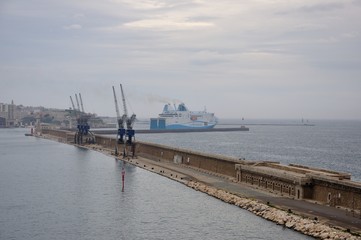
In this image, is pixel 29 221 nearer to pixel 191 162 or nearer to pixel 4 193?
pixel 4 193

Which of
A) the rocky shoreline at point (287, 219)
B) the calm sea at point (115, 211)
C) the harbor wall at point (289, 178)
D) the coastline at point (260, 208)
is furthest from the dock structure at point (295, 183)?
the calm sea at point (115, 211)

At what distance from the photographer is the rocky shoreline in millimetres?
33188

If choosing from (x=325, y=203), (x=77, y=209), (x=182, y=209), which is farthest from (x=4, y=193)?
(x=325, y=203)

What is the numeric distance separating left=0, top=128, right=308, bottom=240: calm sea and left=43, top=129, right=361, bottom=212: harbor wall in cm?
588

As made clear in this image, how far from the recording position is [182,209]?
45.6 m

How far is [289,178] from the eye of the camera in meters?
47.5

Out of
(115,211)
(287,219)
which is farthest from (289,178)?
(115,211)

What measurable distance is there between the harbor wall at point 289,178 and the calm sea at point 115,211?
19.3ft

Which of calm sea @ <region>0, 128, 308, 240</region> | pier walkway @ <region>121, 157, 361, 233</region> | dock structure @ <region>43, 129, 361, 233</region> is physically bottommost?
calm sea @ <region>0, 128, 308, 240</region>

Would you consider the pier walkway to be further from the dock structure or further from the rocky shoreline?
the rocky shoreline

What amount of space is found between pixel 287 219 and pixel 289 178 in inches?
391

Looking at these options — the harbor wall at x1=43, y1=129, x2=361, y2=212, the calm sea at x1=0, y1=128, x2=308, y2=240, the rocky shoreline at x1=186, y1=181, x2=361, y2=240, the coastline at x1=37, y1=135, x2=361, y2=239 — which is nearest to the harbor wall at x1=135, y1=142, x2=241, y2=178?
the harbor wall at x1=43, y1=129, x2=361, y2=212

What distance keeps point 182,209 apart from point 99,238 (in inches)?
426

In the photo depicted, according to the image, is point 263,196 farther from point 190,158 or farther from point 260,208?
point 190,158
